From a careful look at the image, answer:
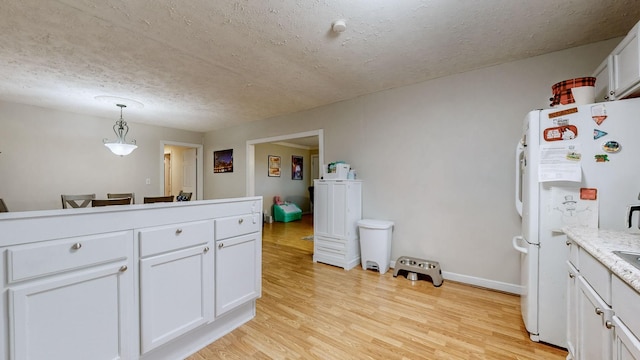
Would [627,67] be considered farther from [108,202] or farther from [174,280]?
[108,202]

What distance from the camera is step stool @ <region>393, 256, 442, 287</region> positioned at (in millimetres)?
2678

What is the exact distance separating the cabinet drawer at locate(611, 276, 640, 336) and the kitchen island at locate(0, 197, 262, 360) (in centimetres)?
200

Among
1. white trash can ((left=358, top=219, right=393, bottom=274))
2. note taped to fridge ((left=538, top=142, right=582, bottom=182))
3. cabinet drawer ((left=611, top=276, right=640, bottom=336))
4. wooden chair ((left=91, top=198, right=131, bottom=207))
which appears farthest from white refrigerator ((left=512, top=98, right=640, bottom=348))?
wooden chair ((left=91, top=198, right=131, bottom=207))

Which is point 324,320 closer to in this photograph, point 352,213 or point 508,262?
point 352,213

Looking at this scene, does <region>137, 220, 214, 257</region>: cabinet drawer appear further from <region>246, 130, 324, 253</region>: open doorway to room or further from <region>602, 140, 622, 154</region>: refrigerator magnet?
<region>602, 140, 622, 154</region>: refrigerator magnet

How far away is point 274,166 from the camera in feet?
22.9

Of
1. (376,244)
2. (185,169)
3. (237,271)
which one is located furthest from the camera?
(185,169)

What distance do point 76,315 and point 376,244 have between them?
8.70ft

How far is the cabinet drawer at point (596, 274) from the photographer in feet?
3.28

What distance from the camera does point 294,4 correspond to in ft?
5.41

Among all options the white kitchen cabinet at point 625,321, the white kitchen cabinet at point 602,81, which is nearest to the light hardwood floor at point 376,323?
the white kitchen cabinet at point 625,321

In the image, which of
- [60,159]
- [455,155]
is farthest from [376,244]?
[60,159]

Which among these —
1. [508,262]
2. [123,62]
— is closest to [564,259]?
[508,262]

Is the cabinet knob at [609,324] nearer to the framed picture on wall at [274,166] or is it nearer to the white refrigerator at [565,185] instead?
the white refrigerator at [565,185]
